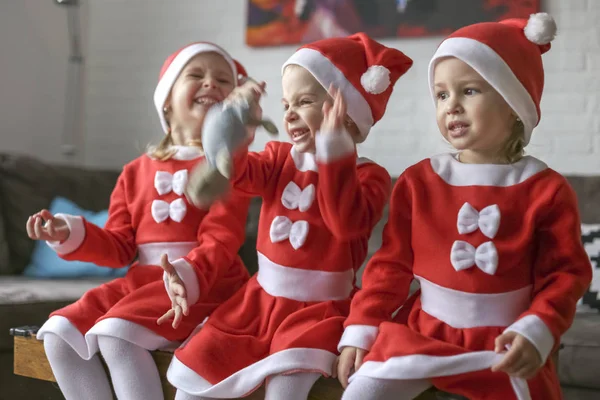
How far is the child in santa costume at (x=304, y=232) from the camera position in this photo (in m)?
1.38

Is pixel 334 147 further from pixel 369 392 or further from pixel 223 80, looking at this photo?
pixel 223 80

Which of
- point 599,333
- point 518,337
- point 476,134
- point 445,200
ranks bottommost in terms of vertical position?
point 599,333

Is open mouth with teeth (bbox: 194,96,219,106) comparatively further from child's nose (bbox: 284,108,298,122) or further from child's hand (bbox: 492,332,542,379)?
child's hand (bbox: 492,332,542,379)

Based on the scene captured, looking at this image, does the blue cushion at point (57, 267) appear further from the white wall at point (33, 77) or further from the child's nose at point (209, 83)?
the child's nose at point (209, 83)

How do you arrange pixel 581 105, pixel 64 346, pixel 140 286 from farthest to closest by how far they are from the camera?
1. pixel 581 105
2. pixel 140 286
3. pixel 64 346

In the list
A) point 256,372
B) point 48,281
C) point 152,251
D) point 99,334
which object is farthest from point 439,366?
point 48,281

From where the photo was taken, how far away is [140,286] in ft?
5.78

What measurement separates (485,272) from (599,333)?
854mm

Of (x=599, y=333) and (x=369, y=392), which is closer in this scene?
(x=369, y=392)

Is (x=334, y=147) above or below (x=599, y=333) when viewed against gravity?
above

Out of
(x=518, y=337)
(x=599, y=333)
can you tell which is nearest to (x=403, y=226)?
(x=518, y=337)

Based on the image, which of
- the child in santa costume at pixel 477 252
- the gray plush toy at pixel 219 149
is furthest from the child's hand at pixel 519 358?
the gray plush toy at pixel 219 149

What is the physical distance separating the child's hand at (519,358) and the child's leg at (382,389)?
14cm

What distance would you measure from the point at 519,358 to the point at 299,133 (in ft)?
2.01
